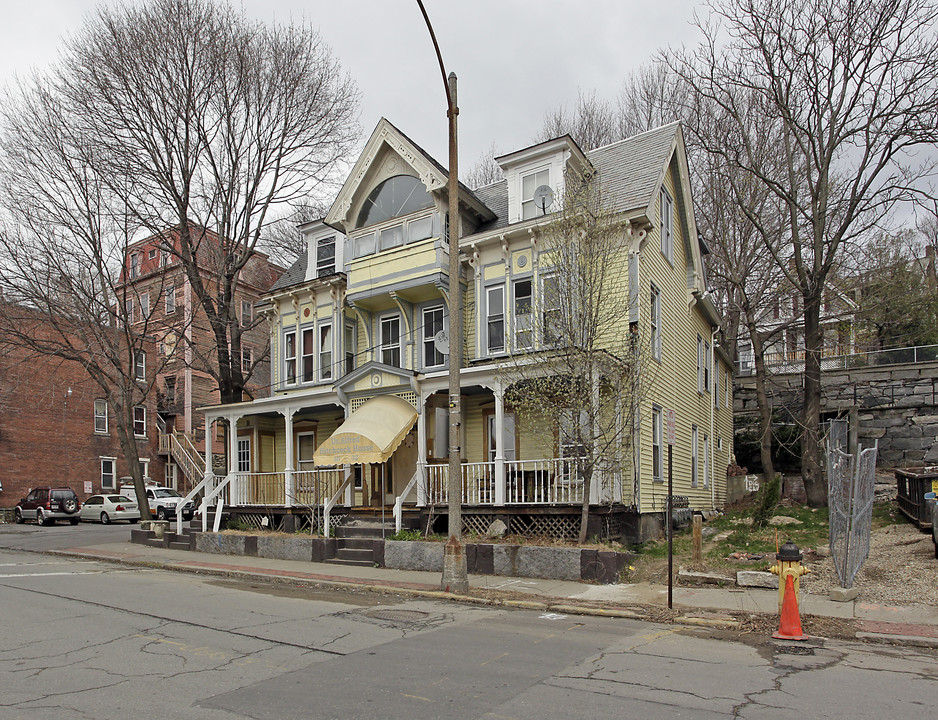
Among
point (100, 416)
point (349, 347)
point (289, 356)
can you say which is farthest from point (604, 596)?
point (100, 416)

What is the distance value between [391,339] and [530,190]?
6.00 metres

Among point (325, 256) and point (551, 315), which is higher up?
point (325, 256)

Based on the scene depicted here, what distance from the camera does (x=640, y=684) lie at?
258 inches

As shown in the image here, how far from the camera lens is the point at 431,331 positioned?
20125 millimetres

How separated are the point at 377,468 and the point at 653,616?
11578 millimetres

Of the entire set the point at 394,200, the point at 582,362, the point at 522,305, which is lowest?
the point at 582,362

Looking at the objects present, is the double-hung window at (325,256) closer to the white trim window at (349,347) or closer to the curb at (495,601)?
the white trim window at (349,347)

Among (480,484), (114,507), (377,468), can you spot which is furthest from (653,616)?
(114,507)

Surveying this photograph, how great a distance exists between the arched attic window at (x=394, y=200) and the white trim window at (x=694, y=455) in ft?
35.1

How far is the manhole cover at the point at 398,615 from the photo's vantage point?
989cm

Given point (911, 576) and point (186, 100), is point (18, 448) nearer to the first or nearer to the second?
point (186, 100)

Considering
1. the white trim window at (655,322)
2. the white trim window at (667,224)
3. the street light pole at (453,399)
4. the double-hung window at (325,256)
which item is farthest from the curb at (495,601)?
the white trim window at (667,224)

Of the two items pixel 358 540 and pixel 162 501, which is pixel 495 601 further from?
pixel 162 501

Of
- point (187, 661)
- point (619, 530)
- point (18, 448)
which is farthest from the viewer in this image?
point (18, 448)
